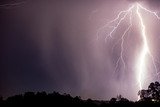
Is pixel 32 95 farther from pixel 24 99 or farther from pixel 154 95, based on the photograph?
pixel 154 95

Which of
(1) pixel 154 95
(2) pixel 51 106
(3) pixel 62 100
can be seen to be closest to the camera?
(2) pixel 51 106

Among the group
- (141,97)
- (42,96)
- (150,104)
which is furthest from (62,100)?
(141,97)

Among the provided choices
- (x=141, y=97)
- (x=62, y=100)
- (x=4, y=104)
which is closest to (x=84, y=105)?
(x=62, y=100)

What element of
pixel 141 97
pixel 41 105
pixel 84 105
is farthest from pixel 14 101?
pixel 141 97

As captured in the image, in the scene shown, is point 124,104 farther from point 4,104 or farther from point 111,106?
point 4,104

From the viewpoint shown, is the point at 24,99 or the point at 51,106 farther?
the point at 24,99

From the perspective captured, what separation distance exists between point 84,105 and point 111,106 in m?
2.81

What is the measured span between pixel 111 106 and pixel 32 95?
9093 mm

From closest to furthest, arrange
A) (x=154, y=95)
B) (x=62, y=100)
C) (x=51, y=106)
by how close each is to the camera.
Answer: (x=51, y=106), (x=62, y=100), (x=154, y=95)

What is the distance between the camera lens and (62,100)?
43.9m

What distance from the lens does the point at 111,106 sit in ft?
141

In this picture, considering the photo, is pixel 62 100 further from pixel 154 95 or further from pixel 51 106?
pixel 154 95

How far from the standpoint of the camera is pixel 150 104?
43500mm

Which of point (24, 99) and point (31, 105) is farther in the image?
point (24, 99)
